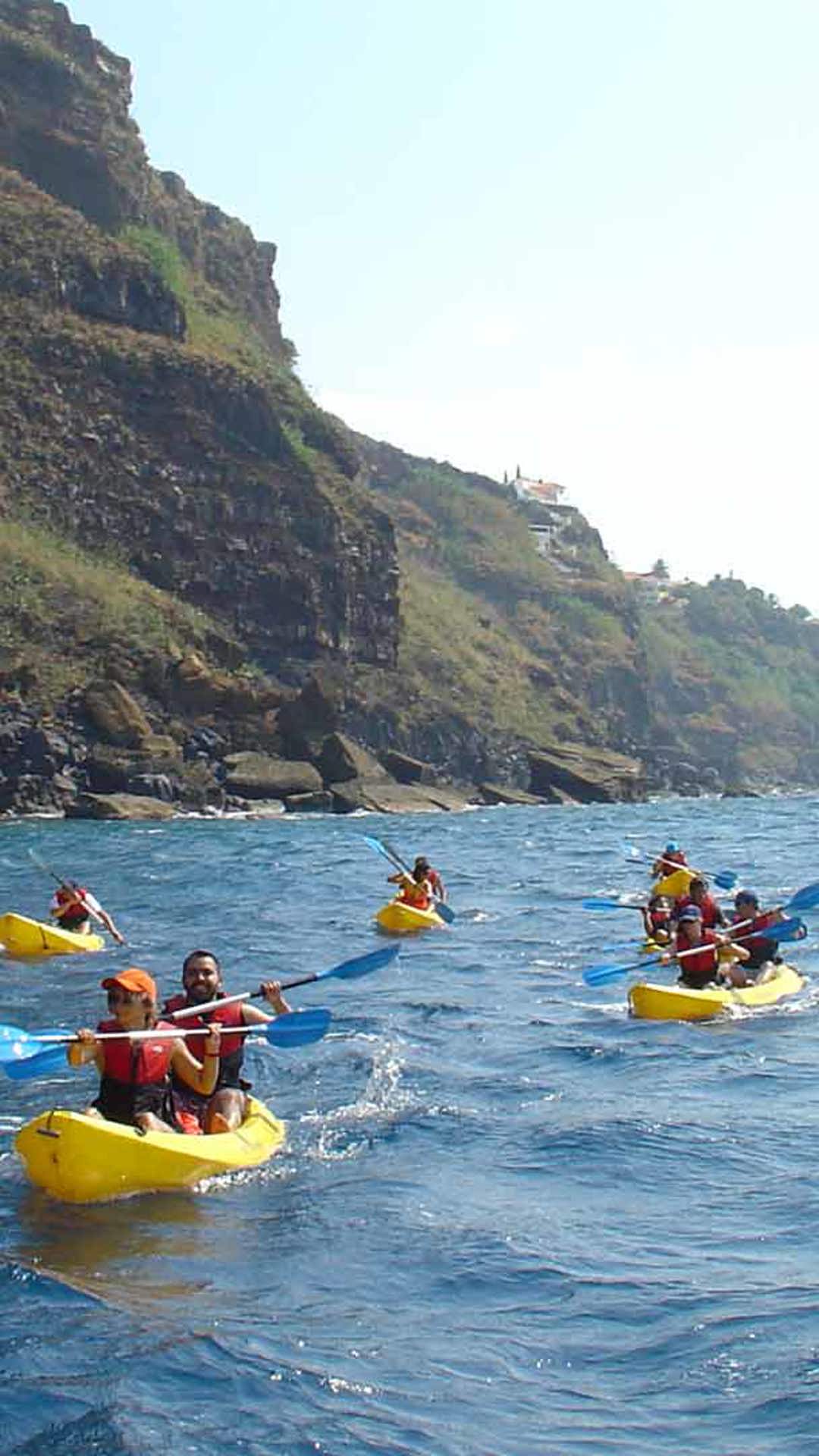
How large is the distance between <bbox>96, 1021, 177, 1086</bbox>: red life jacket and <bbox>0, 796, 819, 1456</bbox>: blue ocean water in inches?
30.8

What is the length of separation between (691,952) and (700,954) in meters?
0.22

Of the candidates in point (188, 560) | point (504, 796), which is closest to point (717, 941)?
point (504, 796)

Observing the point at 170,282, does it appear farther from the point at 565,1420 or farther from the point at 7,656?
the point at 565,1420

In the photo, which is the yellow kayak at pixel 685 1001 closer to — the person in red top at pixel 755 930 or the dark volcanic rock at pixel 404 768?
the person in red top at pixel 755 930

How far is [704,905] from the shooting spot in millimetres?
16891

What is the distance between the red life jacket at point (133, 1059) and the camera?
379 inches

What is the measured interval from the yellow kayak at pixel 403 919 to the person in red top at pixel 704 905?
600 cm

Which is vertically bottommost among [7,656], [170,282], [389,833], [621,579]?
[389,833]

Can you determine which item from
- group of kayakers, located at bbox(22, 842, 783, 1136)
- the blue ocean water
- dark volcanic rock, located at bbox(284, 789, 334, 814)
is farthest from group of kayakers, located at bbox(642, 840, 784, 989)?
dark volcanic rock, located at bbox(284, 789, 334, 814)

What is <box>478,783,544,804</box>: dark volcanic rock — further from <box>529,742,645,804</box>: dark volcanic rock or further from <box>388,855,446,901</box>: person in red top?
<box>388,855,446,901</box>: person in red top

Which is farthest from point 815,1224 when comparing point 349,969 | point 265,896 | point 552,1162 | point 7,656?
point 7,656

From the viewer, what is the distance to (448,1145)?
10.8m

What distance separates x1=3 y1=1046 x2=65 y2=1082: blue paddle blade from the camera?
9.48 metres

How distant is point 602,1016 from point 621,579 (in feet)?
407
